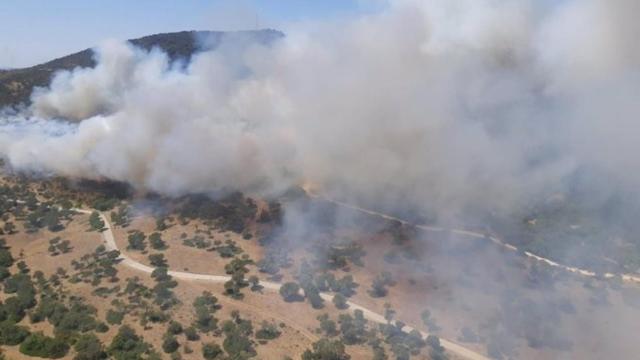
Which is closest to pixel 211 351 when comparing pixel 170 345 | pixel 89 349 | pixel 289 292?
pixel 170 345

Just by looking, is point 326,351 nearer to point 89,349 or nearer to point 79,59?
point 89,349

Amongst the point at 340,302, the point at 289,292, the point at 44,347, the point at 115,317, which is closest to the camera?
the point at 44,347

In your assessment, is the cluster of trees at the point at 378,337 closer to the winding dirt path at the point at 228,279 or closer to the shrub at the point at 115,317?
the winding dirt path at the point at 228,279

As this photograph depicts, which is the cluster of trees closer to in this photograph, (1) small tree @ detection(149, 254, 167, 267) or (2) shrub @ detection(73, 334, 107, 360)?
(2) shrub @ detection(73, 334, 107, 360)

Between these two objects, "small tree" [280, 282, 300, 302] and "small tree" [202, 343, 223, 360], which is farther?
"small tree" [280, 282, 300, 302]

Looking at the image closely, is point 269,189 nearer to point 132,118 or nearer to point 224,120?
point 224,120

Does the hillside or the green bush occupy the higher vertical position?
the hillside

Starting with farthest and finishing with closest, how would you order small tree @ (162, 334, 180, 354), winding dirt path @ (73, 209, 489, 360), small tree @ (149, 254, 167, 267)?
small tree @ (149, 254, 167, 267), winding dirt path @ (73, 209, 489, 360), small tree @ (162, 334, 180, 354)

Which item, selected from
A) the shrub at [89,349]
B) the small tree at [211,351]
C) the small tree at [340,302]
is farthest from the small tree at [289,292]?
the shrub at [89,349]

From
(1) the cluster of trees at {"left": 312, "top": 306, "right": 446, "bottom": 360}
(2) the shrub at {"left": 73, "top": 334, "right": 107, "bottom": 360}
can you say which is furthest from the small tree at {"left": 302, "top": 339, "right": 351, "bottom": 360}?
(2) the shrub at {"left": 73, "top": 334, "right": 107, "bottom": 360}
